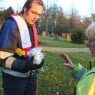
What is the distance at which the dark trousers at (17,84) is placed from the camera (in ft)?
15.2

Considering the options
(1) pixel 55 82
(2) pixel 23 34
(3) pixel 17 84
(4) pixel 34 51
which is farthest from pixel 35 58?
(1) pixel 55 82

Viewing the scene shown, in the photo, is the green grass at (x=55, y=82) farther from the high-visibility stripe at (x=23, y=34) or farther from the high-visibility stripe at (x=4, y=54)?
the high-visibility stripe at (x=4, y=54)

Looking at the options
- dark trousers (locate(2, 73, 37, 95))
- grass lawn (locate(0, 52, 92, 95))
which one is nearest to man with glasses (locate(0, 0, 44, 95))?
dark trousers (locate(2, 73, 37, 95))

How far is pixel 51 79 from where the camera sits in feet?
31.6

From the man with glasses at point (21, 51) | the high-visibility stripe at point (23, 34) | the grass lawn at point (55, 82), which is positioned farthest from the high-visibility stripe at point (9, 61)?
the grass lawn at point (55, 82)

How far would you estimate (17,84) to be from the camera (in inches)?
184

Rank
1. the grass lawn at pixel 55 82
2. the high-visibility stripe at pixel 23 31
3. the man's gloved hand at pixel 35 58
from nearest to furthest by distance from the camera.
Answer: the man's gloved hand at pixel 35 58, the high-visibility stripe at pixel 23 31, the grass lawn at pixel 55 82

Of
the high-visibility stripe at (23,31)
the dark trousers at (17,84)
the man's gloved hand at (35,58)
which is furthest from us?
the dark trousers at (17,84)

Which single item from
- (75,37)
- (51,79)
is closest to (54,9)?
(75,37)

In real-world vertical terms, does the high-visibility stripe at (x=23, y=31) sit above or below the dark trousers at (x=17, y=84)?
above

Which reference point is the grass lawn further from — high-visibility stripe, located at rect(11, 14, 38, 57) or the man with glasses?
high-visibility stripe, located at rect(11, 14, 38, 57)

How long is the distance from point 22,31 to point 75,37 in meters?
35.0

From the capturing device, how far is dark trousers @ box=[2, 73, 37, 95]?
4.64m

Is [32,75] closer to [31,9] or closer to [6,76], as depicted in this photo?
[6,76]
